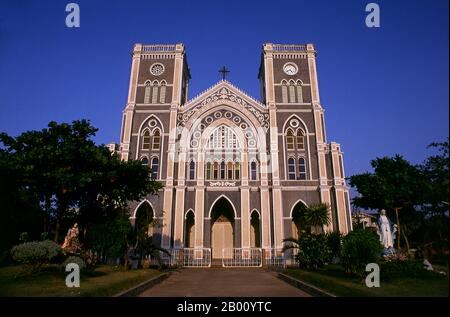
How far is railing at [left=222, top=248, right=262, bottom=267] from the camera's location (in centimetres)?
2444

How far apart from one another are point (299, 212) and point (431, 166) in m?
11.2

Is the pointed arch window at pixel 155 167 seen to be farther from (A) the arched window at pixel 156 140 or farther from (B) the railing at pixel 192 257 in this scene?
(B) the railing at pixel 192 257

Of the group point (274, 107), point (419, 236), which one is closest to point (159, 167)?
point (274, 107)

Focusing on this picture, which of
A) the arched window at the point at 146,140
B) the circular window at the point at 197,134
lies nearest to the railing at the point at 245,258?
the circular window at the point at 197,134

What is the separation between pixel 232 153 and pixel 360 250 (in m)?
18.5

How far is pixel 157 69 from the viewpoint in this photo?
106ft

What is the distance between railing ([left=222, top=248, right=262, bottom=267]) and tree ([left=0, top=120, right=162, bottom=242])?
32.8ft

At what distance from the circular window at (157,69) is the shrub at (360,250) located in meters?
25.6

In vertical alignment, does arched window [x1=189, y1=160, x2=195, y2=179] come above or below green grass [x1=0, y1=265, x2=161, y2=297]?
above

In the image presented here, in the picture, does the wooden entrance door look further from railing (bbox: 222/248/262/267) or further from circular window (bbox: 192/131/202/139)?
circular window (bbox: 192/131/202/139)

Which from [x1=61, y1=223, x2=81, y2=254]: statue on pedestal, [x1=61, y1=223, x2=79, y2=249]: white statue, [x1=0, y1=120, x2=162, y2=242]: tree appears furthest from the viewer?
[x1=61, y1=223, x2=79, y2=249]: white statue

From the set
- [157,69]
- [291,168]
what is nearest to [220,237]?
[291,168]

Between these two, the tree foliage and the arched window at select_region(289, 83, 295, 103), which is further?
the arched window at select_region(289, 83, 295, 103)

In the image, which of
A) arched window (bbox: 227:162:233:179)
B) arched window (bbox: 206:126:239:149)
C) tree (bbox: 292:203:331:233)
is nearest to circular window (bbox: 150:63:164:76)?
arched window (bbox: 206:126:239:149)
